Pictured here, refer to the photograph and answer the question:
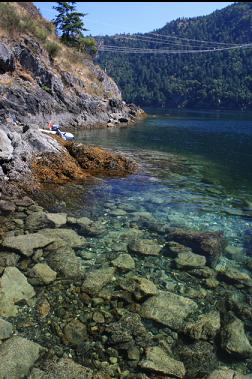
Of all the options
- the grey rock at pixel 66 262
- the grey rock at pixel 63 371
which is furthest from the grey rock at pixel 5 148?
the grey rock at pixel 63 371

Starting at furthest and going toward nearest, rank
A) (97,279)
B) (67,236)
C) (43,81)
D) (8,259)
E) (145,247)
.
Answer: (43,81)
(67,236)
(145,247)
(8,259)
(97,279)

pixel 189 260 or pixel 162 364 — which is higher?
pixel 189 260

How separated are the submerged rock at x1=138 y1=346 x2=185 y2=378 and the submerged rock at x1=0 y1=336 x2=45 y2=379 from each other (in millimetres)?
1904

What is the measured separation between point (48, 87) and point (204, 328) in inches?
1655

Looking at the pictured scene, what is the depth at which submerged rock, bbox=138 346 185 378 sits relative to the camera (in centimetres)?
638

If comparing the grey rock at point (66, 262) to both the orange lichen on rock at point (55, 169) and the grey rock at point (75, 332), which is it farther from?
the orange lichen on rock at point (55, 169)

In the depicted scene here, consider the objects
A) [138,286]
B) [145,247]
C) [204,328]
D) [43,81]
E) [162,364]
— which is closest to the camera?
[162,364]

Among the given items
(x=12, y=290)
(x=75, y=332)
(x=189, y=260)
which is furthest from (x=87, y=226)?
(x=75, y=332)

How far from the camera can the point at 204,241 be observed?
11.3 metres

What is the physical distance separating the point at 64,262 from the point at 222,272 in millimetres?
4242

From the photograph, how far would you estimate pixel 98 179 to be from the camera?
1911 centimetres

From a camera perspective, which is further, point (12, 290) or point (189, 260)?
point (189, 260)

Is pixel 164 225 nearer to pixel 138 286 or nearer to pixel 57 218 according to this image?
pixel 57 218

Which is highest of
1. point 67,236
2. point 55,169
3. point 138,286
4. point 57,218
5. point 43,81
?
point 43,81
